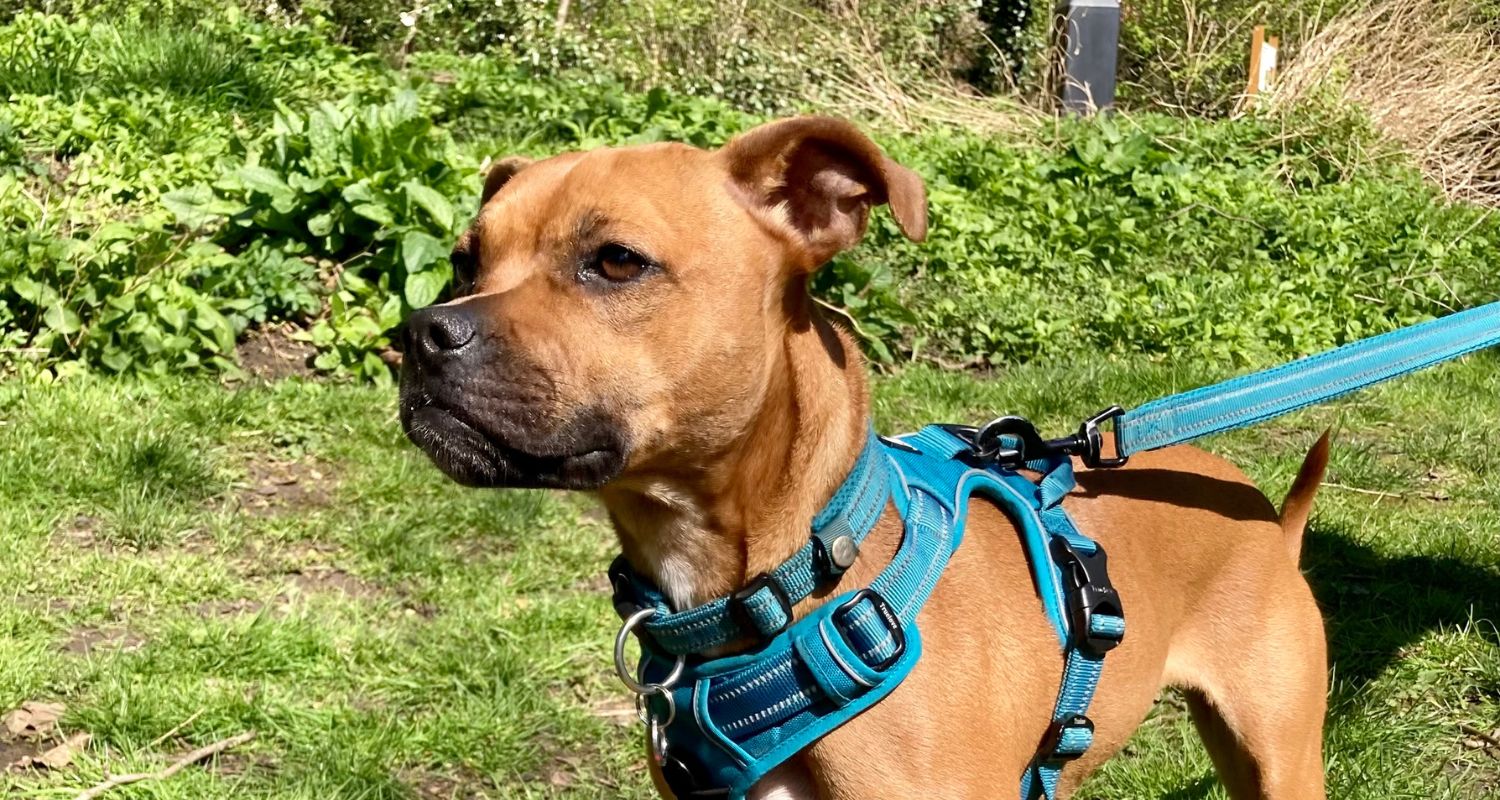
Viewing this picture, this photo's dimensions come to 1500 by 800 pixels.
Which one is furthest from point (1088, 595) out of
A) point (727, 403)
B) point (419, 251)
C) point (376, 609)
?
point (419, 251)

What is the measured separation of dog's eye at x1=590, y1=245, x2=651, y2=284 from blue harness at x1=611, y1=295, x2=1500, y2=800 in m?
0.59

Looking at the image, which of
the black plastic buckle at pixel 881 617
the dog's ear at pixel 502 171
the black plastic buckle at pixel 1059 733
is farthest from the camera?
the dog's ear at pixel 502 171

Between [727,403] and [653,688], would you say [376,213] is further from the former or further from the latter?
[653,688]

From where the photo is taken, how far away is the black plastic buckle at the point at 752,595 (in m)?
2.57

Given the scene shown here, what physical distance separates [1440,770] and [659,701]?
106 inches

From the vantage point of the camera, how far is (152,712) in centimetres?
398

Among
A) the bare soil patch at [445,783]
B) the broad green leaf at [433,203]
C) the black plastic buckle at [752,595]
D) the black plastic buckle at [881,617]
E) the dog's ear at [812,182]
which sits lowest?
the bare soil patch at [445,783]

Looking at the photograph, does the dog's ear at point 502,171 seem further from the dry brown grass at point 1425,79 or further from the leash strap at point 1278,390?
the dry brown grass at point 1425,79

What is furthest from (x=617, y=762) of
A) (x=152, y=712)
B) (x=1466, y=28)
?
(x=1466, y=28)

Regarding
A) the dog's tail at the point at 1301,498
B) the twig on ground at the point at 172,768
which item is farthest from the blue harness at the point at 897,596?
the twig on ground at the point at 172,768

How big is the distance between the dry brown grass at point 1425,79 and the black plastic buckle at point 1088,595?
9.79 m

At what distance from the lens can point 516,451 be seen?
2.57 metres

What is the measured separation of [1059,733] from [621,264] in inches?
53.3

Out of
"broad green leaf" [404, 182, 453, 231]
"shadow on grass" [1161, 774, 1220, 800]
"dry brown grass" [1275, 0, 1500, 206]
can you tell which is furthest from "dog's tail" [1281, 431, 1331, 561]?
"dry brown grass" [1275, 0, 1500, 206]
